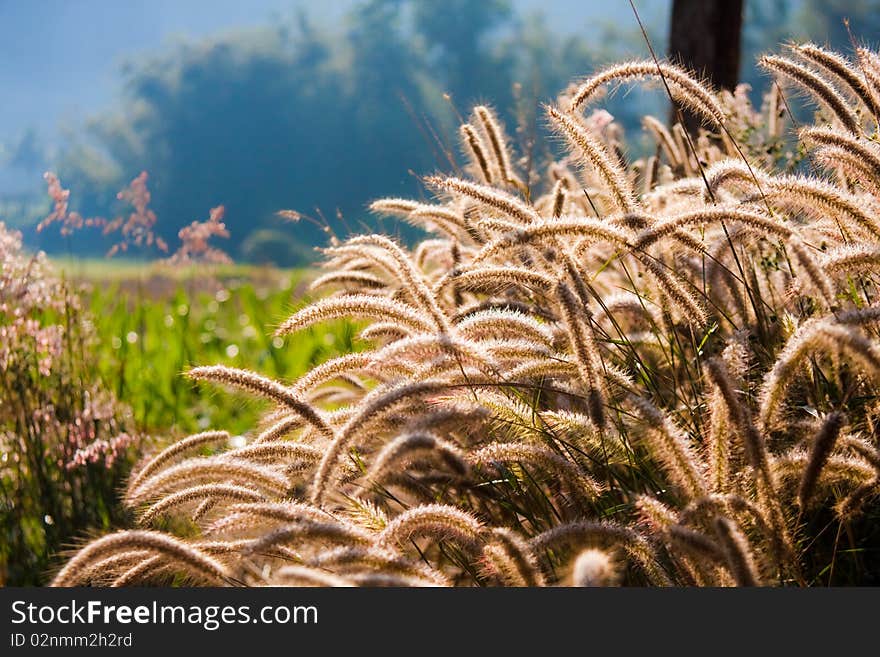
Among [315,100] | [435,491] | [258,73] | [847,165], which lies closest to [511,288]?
[435,491]

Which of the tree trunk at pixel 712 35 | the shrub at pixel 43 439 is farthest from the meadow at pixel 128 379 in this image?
the tree trunk at pixel 712 35

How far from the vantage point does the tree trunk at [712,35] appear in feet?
21.6

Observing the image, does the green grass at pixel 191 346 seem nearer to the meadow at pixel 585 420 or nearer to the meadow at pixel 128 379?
the meadow at pixel 128 379

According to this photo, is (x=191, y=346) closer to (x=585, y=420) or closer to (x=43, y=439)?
(x=43, y=439)

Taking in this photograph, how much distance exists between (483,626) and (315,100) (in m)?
66.0

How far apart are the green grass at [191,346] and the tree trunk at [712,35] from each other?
10.3 feet


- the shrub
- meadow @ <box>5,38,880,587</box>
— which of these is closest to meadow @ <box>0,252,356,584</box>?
the shrub

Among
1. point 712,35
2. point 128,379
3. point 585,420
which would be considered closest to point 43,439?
point 128,379

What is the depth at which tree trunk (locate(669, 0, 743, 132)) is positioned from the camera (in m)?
6.57

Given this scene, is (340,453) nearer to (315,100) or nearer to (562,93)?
(562,93)

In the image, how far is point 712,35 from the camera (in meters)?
6.60

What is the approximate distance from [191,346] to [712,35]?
4.23 metres

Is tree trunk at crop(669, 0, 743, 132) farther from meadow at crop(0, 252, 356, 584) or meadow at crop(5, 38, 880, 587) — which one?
meadow at crop(5, 38, 880, 587)

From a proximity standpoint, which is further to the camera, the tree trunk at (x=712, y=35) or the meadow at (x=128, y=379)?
the tree trunk at (x=712, y=35)
